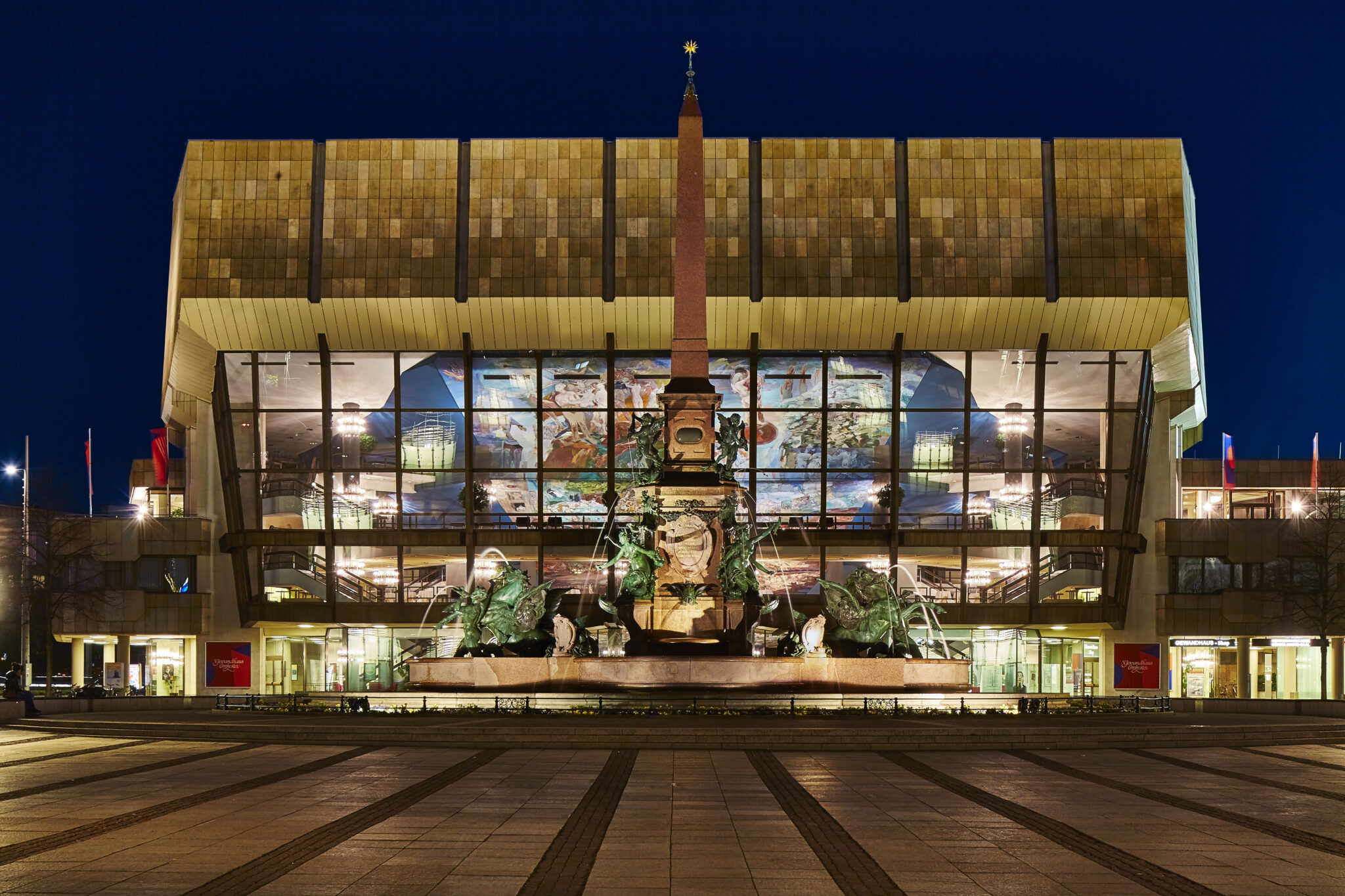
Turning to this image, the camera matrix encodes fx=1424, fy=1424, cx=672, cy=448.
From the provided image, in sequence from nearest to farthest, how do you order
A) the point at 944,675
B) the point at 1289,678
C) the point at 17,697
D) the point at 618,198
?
the point at 17,697, the point at 944,675, the point at 618,198, the point at 1289,678

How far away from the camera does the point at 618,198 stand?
5531 centimetres

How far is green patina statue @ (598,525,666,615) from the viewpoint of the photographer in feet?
133

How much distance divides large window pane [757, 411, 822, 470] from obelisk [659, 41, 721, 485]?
553 inches

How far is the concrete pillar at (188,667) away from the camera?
59625mm

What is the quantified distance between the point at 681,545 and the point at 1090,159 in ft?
85.5

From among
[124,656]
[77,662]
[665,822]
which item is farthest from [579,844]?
[77,662]

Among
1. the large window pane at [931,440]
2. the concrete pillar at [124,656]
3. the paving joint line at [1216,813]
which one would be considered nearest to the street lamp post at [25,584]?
the concrete pillar at [124,656]

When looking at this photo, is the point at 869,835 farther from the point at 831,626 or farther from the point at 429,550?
the point at 429,550

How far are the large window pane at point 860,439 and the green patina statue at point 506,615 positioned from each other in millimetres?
20527

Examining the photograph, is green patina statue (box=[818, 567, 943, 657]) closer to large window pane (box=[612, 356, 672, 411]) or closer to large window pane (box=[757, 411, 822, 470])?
large window pane (box=[757, 411, 822, 470])

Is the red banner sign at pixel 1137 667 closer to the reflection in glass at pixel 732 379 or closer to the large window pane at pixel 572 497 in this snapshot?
the reflection in glass at pixel 732 379

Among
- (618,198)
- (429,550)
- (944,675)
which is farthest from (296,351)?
(944,675)

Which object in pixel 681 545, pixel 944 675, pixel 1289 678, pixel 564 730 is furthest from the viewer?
pixel 1289 678

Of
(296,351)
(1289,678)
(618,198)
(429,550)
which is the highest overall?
(618,198)
